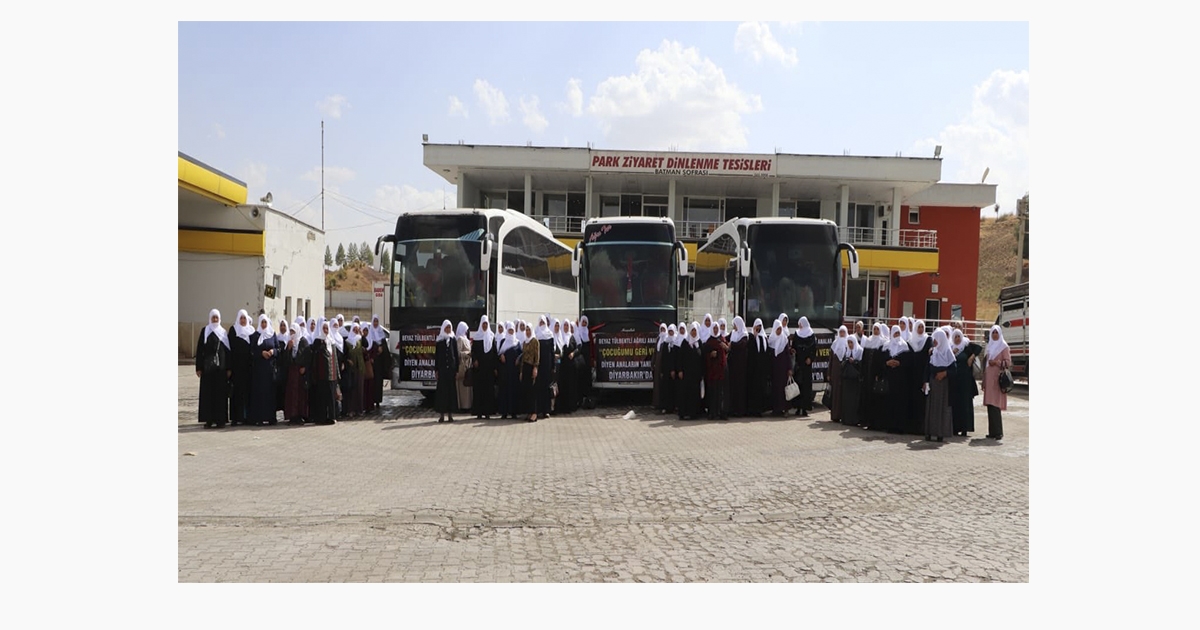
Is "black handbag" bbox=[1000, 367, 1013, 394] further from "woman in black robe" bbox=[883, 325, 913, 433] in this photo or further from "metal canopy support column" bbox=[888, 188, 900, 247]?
"metal canopy support column" bbox=[888, 188, 900, 247]

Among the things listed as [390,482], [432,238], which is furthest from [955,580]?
[432,238]

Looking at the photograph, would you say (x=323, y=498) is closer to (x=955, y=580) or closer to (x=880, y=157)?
(x=955, y=580)

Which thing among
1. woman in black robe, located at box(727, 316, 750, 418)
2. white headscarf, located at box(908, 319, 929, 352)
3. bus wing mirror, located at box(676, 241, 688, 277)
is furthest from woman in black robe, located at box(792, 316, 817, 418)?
bus wing mirror, located at box(676, 241, 688, 277)

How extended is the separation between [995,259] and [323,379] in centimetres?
7010

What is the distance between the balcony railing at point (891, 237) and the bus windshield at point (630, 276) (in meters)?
20.8

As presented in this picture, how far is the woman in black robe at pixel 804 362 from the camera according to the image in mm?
14023

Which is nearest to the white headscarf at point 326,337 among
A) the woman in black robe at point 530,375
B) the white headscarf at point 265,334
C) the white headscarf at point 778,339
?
the white headscarf at point 265,334

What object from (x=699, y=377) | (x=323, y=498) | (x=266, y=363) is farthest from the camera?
(x=699, y=377)

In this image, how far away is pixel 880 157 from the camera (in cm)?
3331

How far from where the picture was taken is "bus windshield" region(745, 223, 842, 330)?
1463 centimetres

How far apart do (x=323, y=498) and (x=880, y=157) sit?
30.2 m

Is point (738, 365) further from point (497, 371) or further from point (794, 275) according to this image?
point (497, 371)

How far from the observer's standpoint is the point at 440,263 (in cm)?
1455

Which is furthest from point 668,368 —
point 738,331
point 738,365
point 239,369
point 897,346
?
→ point 239,369
